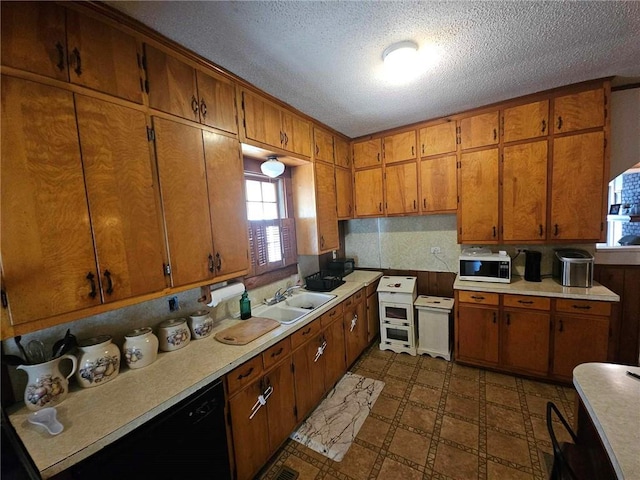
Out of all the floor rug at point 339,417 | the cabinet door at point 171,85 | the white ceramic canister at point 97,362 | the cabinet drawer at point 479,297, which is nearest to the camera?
the white ceramic canister at point 97,362

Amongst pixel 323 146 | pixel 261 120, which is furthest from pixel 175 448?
pixel 323 146

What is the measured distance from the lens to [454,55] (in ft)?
5.44

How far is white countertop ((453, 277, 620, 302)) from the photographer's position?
214 cm

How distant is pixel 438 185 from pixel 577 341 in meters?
1.89

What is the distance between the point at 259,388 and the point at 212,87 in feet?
6.50

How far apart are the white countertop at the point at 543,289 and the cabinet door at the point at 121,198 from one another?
2.74m

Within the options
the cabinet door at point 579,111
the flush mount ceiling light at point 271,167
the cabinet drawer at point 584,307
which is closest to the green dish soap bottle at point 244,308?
the flush mount ceiling light at point 271,167

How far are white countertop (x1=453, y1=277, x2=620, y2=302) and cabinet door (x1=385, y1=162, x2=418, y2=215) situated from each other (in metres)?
1.04

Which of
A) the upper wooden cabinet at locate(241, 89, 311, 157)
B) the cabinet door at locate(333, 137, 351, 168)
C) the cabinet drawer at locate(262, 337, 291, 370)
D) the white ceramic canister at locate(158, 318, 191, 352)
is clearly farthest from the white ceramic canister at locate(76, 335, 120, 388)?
the cabinet door at locate(333, 137, 351, 168)

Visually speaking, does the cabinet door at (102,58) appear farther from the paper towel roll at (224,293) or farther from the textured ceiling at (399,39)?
the paper towel roll at (224,293)

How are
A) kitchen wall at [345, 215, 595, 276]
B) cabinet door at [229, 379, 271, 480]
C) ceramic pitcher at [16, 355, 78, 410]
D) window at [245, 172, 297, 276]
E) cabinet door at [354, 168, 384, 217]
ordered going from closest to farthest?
ceramic pitcher at [16, 355, 78, 410]
cabinet door at [229, 379, 271, 480]
window at [245, 172, 297, 276]
kitchen wall at [345, 215, 595, 276]
cabinet door at [354, 168, 384, 217]

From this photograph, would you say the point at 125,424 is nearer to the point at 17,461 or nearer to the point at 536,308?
the point at 17,461

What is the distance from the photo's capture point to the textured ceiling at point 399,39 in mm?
1255

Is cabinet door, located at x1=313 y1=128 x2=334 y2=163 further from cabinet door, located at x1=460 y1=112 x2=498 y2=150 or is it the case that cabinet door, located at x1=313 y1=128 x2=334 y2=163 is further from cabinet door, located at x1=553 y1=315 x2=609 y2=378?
cabinet door, located at x1=553 y1=315 x2=609 y2=378
